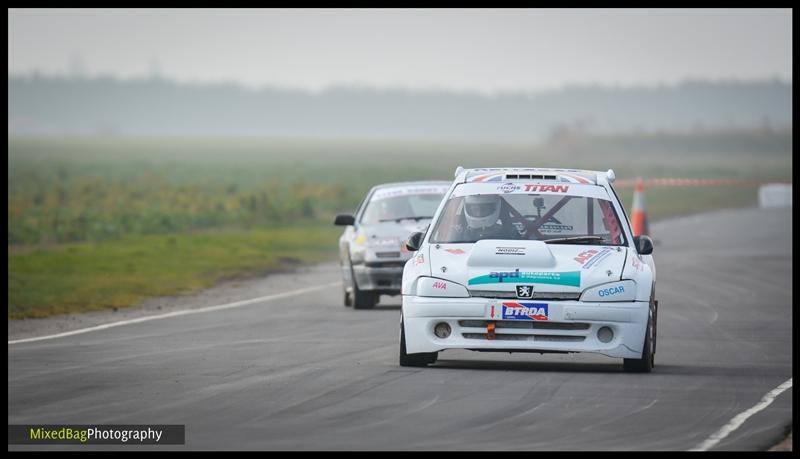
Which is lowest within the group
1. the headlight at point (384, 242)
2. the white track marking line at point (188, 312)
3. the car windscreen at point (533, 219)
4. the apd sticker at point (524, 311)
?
the white track marking line at point (188, 312)

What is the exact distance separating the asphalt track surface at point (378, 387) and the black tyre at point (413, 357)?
0.11 metres

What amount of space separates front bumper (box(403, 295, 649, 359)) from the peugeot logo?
9 centimetres

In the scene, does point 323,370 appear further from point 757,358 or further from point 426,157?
point 426,157

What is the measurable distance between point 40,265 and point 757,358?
645 inches

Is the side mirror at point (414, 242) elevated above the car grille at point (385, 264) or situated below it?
above

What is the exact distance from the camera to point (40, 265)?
29344mm

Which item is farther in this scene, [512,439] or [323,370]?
[323,370]

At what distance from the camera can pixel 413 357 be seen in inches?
563

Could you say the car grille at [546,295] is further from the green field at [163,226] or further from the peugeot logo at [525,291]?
the green field at [163,226]

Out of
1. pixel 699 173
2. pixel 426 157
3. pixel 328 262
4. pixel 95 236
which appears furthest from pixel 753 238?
pixel 426 157

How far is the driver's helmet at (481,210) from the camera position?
15.0m
